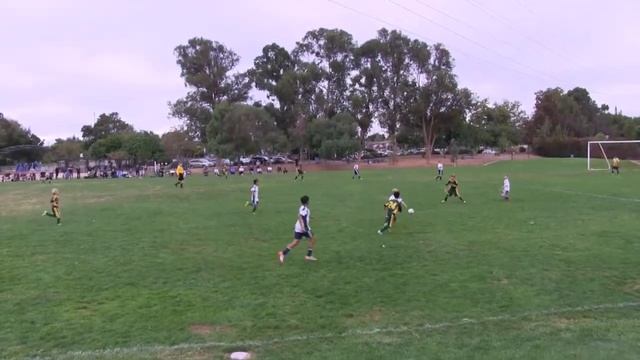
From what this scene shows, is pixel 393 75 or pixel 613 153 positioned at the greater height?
pixel 393 75

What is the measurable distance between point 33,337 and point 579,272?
10672 mm

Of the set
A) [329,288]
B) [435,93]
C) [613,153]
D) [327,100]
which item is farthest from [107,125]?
[329,288]

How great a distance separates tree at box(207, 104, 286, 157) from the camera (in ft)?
255

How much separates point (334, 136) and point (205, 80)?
78.4 ft

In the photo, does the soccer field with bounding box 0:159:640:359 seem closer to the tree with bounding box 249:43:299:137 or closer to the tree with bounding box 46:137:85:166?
the tree with bounding box 249:43:299:137

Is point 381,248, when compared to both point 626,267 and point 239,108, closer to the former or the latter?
point 626,267

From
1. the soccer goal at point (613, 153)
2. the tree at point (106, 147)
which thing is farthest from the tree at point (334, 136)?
the tree at point (106, 147)

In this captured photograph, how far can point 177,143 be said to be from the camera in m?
103

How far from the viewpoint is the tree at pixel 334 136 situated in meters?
82.6

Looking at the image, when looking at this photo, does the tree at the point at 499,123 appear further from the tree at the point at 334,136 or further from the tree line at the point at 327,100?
the tree at the point at 334,136

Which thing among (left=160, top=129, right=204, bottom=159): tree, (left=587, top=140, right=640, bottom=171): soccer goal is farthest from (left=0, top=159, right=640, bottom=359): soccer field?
(left=160, top=129, right=204, bottom=159): tree

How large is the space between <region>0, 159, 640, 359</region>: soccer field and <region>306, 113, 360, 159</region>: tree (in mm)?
59759

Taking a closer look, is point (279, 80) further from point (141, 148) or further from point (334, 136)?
point (141, 148)

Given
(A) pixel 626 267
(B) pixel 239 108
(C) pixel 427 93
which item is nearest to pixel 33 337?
(A) pixel 626 267
